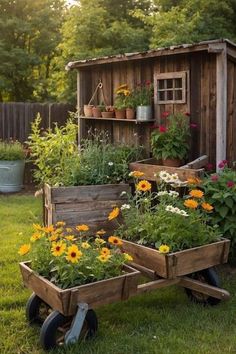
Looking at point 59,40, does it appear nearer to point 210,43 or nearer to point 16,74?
point 16,74

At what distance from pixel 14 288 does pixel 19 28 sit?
1464 centimetres

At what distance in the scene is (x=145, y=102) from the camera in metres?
5.96

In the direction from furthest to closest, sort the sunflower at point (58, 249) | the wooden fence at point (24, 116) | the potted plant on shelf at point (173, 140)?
the wooden fence at point (24, 116) < the potted plant on shelf at point (173, 140) < the sunflower at point (58, 249)

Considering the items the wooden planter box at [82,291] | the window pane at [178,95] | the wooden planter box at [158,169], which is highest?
the window pane at [178,95]

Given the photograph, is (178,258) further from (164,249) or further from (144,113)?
(144,113)

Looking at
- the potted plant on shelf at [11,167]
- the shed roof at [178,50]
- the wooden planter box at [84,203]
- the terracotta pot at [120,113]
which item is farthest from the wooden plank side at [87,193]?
the potted plant on shelf at [11,167]

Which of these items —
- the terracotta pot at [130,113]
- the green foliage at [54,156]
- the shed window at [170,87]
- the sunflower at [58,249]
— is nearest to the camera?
the sunflower at [58,249]

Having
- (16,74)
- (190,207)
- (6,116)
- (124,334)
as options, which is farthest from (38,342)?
(16,74)

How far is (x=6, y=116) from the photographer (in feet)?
37.7

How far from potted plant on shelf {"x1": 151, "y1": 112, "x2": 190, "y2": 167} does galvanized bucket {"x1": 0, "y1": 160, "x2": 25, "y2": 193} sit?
14.3 feet

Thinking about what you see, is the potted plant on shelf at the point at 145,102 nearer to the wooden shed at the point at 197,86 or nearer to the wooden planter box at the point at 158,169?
the wooden shed at the point at 197,86

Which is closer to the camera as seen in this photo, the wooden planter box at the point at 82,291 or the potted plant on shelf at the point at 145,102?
the wooden planter box at the point at 82,291

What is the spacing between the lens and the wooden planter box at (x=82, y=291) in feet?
10.5

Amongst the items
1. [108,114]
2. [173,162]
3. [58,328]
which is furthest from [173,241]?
[108,114]
